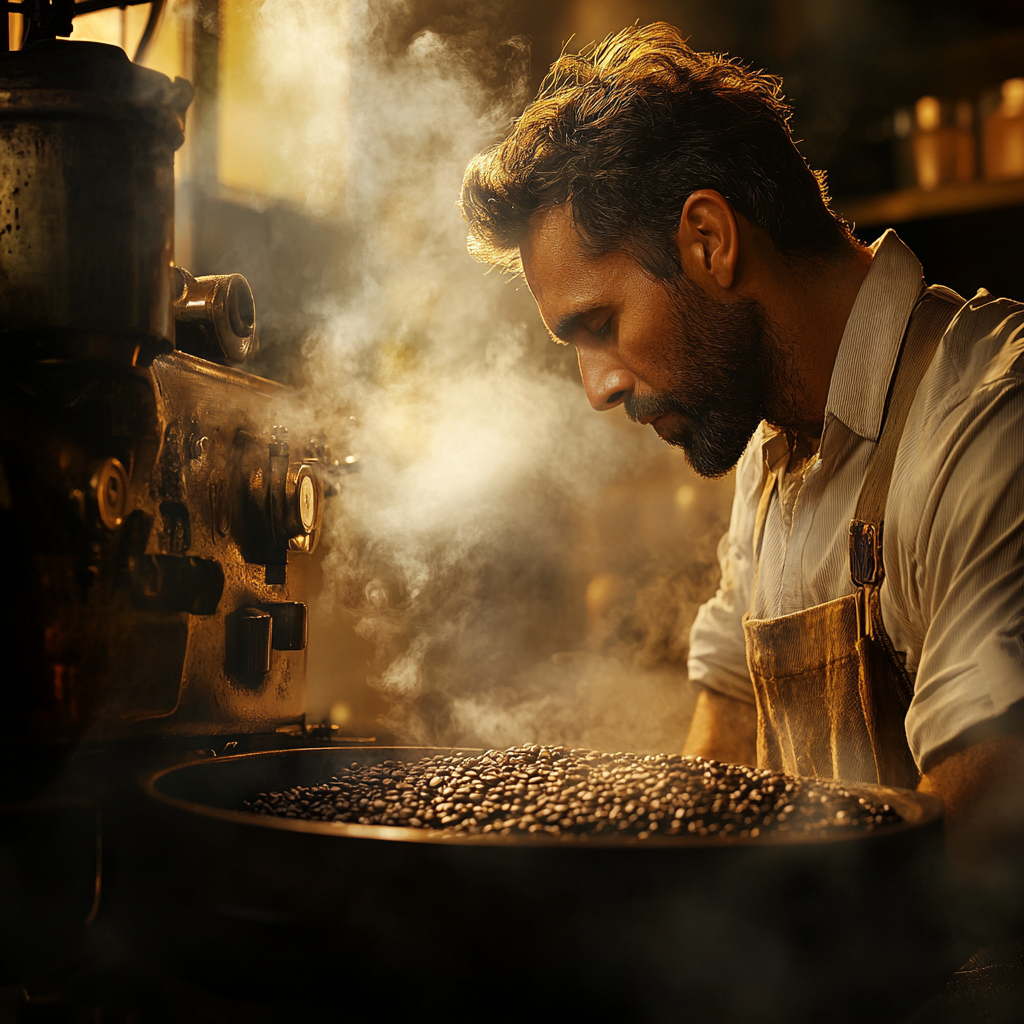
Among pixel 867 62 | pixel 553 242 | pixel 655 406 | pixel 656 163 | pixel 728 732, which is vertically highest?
pixel 867 62

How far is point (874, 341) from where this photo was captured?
1.41 meters

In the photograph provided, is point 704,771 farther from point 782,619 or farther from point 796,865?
point 782,619

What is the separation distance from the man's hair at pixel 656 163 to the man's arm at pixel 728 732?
962 mm

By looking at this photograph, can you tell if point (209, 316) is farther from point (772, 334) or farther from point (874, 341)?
point (874, 341)

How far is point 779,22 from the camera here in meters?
2.83

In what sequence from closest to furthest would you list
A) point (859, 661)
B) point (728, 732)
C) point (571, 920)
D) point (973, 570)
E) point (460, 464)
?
point (571, 920), point (973, 570), point (859, 661), point (728, 732), point (460, 464)

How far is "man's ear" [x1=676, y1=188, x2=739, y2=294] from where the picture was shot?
4.77 ft

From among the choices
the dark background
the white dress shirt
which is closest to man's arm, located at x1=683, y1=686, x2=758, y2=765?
the white dress shirt

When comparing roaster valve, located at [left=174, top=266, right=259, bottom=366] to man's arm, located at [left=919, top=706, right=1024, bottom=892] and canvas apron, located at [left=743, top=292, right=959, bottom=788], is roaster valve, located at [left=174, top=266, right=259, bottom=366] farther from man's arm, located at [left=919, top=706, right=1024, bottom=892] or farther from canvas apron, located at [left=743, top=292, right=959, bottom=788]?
man's arm, located at [left=919, top=706, right=1024, bottom=892]

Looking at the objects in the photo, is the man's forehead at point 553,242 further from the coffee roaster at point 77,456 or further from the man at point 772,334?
the coffee roaster at point 77,456

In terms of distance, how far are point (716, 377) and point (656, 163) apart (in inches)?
14.6

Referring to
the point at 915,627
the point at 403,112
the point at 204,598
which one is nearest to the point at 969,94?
the point at 403,112

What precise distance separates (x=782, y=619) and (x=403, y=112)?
151cm

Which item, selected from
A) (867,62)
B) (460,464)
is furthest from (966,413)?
(867,62)
